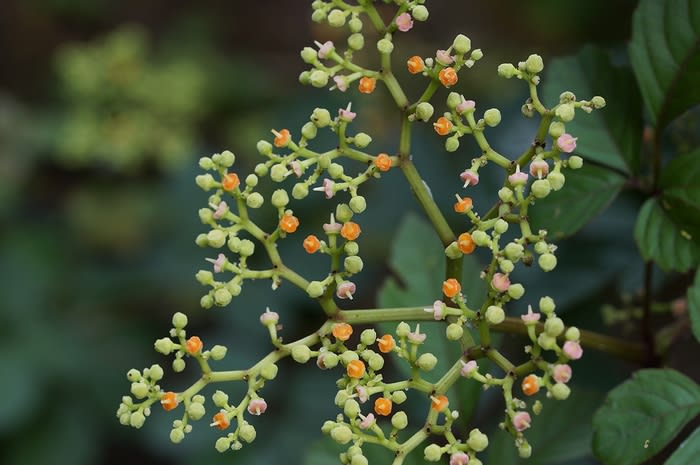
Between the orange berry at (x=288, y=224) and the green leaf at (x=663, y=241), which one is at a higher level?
the orange berry at (x=288, y=224)

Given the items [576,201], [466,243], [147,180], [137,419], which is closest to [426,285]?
[576,201]

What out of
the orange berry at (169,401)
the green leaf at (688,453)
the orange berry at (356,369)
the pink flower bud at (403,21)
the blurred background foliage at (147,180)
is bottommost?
the blurred background foliage at (147,180)

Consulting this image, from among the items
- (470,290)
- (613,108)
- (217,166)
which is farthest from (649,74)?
(217,166)

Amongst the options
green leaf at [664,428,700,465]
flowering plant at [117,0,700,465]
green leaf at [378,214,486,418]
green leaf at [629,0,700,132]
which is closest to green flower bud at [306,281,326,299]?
flowering plant at [117,0,700,465]

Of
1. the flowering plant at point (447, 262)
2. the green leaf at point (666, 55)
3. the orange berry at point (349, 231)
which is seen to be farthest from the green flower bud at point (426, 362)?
the green leaf at point (666, 55)

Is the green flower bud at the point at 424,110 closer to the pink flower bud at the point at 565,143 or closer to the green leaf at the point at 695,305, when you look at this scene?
the pink flower bud at the point at 565,143

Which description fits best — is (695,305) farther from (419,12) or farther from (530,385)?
(419,12)

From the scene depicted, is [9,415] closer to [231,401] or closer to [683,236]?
[231,401]
